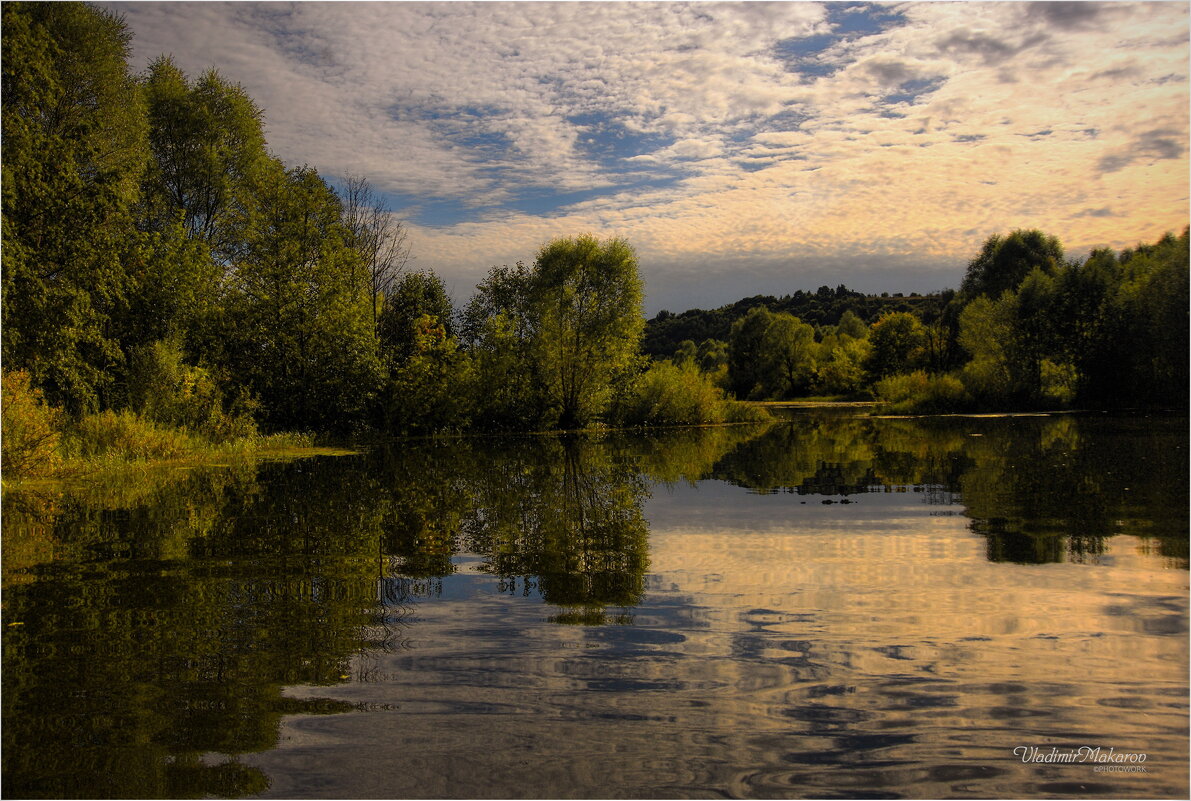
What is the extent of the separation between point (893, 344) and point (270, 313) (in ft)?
194

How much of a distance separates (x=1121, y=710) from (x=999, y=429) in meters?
28.0

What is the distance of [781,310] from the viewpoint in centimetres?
11750

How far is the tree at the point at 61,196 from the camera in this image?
17656 mm

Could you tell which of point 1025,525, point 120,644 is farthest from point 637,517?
point 120,644

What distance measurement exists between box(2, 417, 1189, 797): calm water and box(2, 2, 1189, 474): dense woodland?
10.1m

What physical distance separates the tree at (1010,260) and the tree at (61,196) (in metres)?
56.6

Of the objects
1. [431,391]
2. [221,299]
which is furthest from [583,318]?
[221,299]

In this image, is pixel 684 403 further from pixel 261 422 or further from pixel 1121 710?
pixel 1121 710

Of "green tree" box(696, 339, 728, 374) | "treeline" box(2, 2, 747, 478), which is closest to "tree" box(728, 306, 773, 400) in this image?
"green tree" box(696, 339, 728, 374)

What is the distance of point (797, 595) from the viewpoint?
242 inches

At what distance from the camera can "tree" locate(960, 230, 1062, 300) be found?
190 ft

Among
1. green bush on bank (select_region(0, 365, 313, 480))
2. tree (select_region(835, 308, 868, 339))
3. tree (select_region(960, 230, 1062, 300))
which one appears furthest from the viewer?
tree (select_region(835, 308, 868, 339))

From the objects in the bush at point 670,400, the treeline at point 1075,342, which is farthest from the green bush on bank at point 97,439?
the treeline at point 1075,342
